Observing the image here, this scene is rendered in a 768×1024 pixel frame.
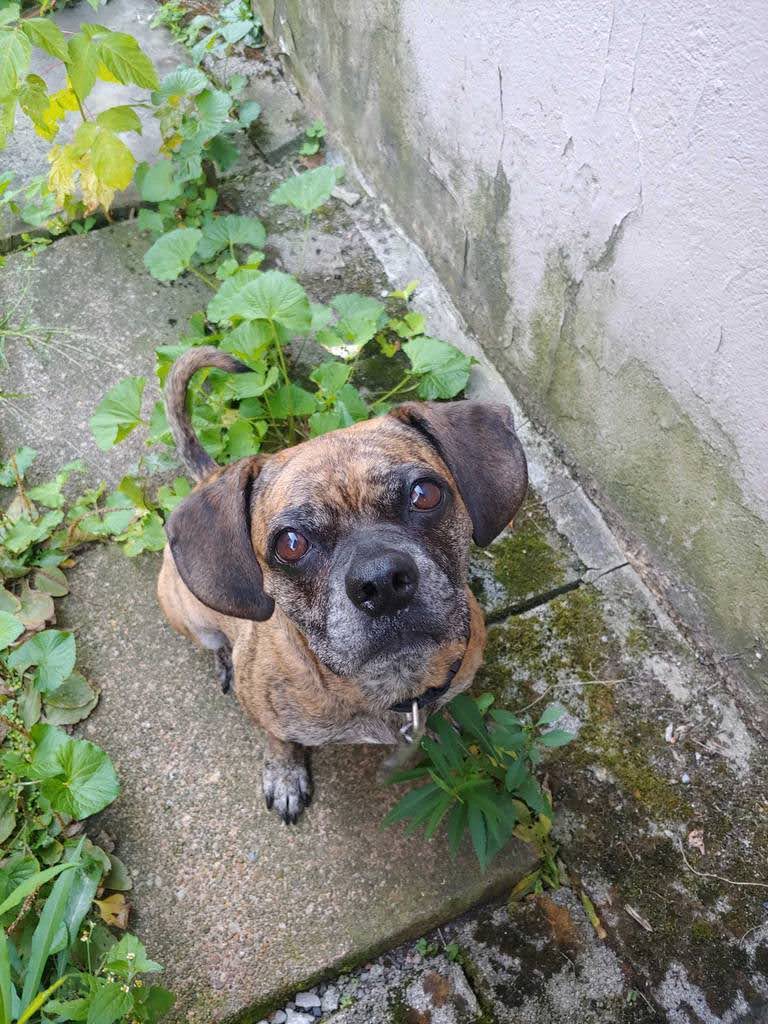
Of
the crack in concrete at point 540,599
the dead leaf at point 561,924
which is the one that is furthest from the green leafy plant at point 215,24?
the dead leaf at point 561,924

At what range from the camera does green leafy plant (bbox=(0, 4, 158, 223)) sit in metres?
→ 3.01

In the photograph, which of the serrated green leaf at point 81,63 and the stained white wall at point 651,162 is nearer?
the stained white wall at point 651,162

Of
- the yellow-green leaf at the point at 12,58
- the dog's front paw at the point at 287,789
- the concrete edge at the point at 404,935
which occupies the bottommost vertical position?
the concrete edge at the point at 404,935

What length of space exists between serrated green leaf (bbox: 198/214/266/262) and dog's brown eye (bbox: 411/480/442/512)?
7.36 ft

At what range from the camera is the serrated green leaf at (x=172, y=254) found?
375 centimetres

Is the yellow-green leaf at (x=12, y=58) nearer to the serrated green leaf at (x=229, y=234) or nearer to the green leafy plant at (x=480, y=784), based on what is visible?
the serrated green leaf at (x=229, y=234)

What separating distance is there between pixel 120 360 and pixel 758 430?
286 centimetres

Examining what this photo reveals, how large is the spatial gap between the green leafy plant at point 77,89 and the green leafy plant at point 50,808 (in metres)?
1.24

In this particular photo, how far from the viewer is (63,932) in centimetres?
244

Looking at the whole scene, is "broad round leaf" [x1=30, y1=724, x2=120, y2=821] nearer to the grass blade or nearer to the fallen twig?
the grass blade

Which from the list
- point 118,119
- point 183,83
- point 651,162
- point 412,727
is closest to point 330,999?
point 412,727

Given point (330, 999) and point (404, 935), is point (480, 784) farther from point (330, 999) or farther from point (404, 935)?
point (330, 999)

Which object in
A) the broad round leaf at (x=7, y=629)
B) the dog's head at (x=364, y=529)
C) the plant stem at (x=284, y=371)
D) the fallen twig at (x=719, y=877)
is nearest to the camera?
the dog's head at (x=364, y=529)

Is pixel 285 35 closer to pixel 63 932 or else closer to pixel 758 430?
pixel 758 430
